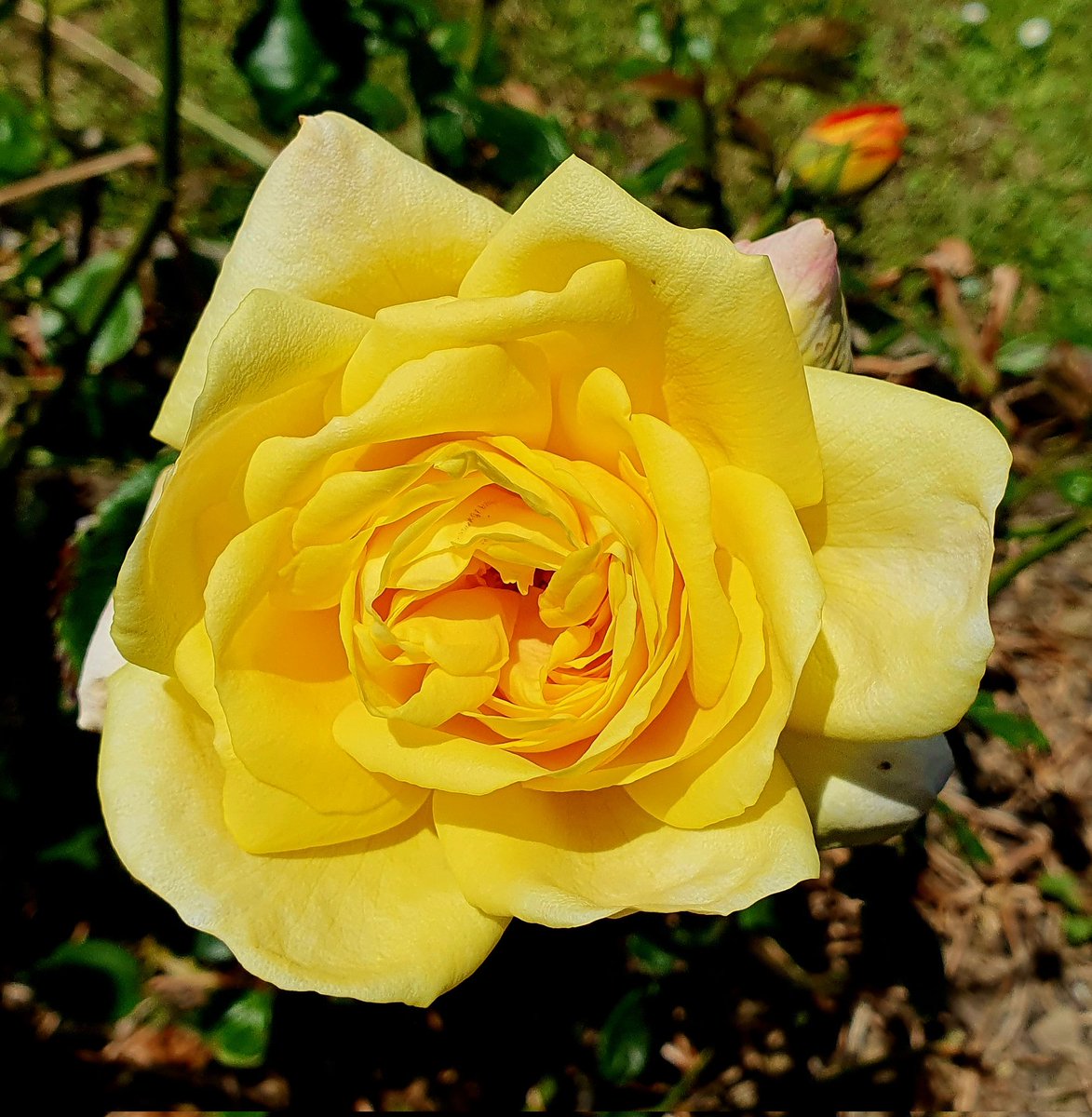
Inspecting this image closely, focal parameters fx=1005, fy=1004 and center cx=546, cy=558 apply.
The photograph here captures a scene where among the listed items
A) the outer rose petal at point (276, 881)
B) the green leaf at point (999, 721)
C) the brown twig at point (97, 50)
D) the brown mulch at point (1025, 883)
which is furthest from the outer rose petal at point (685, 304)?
the brown twig at point (97, 50)

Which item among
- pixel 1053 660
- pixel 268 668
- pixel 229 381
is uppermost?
pixel 229 381

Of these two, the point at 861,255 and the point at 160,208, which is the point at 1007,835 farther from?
the point at 160,208

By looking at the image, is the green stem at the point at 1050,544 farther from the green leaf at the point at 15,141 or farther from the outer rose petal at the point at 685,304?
the green leaf at the point at 15,141

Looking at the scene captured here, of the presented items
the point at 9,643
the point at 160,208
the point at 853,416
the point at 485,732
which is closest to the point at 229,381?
the point at 485,732

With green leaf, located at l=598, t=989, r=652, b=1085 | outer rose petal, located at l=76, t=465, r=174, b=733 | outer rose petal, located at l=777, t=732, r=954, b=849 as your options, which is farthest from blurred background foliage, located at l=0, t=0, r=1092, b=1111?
outer rose petal, located at l=777, t=732, r=954, b=849

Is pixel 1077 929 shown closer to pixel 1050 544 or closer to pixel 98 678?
pixel 1050 544

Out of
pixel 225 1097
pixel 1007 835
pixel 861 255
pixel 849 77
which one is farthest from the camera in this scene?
pixel 861 255

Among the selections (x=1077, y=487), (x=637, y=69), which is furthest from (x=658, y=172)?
(x=1077, y=487)
